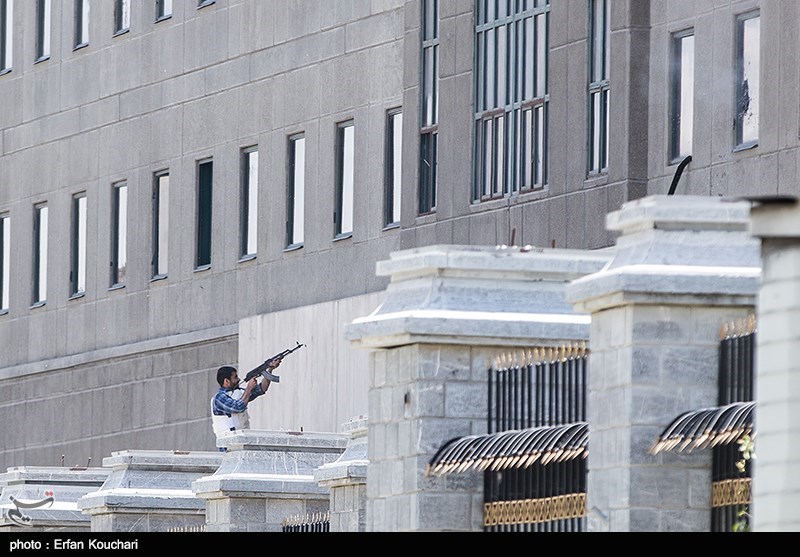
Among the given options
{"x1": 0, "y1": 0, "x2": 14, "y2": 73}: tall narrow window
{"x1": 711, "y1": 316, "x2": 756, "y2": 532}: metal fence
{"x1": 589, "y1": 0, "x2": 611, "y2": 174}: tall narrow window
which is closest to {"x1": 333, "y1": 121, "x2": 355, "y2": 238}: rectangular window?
{"x1": 589, "y1": 0, "x2": 611, "y2": 174}: tall narrow window

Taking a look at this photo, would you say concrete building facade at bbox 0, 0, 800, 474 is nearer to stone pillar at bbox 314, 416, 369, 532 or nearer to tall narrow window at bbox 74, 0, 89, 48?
tall narrow window at bbox 74, 0, 89, 48

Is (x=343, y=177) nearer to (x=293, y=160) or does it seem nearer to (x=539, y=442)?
(x=293, y=160)

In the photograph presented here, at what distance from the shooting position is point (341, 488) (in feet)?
65.7

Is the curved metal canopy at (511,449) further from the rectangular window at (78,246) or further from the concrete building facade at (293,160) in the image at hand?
the rectangular window at (78,246)

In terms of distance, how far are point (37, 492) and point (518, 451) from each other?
46.6 feet

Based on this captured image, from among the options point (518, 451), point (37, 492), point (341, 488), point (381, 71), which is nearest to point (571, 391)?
point (518, 451)

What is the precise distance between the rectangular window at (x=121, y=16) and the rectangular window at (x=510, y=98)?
1244 centimetres

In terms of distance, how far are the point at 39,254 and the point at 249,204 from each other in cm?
802

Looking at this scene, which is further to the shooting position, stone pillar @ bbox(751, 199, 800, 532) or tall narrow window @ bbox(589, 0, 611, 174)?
tall narrow window @ bbox(589, 0, 611, 174)

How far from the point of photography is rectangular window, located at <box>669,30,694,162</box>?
104 ft

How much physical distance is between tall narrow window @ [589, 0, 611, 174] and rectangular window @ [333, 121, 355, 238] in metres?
7.28

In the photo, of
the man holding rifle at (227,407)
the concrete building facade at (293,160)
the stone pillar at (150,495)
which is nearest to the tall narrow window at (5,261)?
the concrete building facade at (293,160)

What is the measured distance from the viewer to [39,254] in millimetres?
48844

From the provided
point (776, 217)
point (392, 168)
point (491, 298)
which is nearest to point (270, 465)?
point (491, 298)
